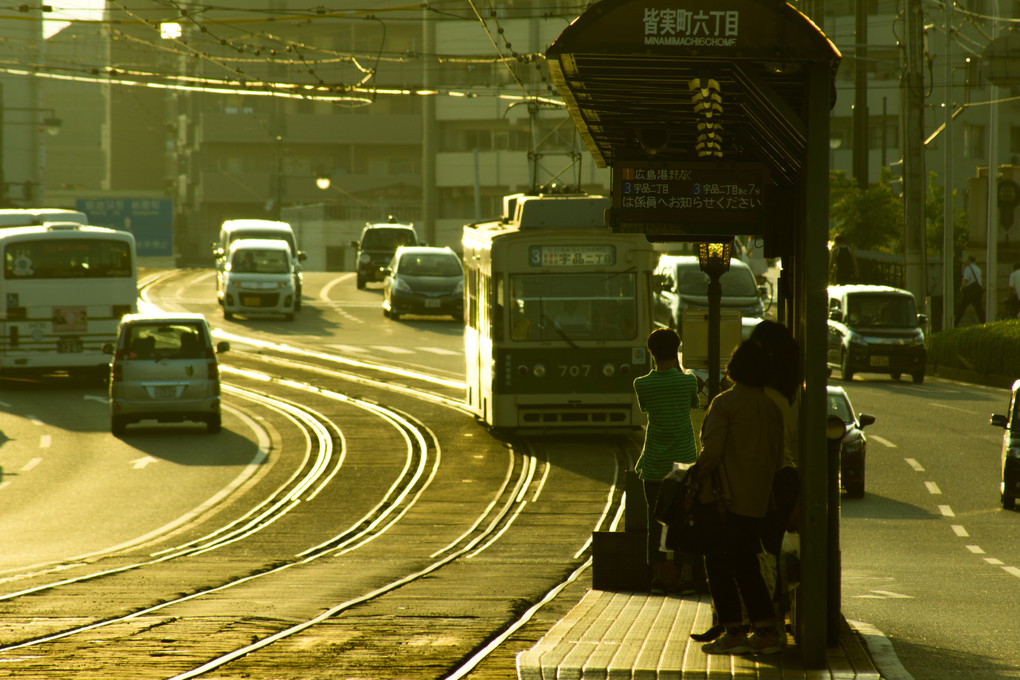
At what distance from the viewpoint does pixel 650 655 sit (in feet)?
24.1

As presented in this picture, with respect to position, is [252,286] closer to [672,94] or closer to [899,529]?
[899,529]

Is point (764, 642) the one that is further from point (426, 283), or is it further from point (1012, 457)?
point (426, 283)

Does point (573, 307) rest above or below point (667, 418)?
above

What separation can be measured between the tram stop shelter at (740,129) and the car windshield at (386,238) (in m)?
42.1

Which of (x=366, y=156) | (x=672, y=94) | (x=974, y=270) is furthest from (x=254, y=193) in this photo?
(x=672, y=94)

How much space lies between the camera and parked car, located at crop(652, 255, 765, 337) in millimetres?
32344

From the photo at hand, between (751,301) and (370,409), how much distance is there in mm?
10357

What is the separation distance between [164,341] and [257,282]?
16.8 meters

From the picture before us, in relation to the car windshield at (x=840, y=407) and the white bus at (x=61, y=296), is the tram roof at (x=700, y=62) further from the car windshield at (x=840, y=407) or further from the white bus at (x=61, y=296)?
the white bus at (x=61, y=296)

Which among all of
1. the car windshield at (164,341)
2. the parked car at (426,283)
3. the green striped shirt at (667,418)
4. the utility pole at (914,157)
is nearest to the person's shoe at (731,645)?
the green striped shirt at (667,418)

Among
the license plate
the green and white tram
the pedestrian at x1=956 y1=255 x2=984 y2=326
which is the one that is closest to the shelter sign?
the green and white tram

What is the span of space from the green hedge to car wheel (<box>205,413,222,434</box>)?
51.4 ft

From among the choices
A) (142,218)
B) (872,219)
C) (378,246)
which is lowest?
(378,246)

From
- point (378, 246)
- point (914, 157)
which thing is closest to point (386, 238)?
point (378, 246)
